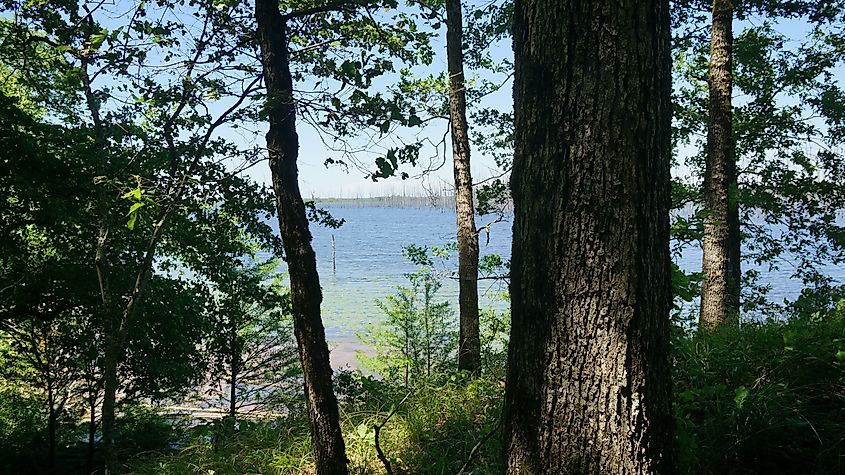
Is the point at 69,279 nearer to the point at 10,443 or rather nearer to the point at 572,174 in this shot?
the point at 10,443

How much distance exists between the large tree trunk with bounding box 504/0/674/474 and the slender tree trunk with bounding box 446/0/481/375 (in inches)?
181

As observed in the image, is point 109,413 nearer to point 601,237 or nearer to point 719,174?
point 601,237

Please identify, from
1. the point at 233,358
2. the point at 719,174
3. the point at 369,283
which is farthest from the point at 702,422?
the point at 369,283

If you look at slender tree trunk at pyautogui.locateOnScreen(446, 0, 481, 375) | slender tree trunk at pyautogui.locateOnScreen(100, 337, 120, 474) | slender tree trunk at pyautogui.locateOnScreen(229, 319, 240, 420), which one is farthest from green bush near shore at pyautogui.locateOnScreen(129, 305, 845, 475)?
slender tree trunk at pyautogui.locateOnScreen(229, 319, 240, 420)

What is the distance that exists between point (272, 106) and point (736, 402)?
11.0ft

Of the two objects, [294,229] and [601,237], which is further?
[294,229]

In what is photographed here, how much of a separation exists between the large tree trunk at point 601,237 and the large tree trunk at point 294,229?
8.01 ft

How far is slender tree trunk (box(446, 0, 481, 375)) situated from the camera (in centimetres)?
636

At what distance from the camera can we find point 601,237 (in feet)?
5.60

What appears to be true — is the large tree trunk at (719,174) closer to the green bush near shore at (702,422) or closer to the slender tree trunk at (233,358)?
the green bush near shore at (702,422)

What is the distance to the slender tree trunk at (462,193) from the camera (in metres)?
6.36

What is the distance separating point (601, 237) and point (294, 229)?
2.72 meters

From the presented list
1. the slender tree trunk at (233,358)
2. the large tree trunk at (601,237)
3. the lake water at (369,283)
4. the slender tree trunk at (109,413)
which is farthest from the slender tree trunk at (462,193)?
the slender tree trunk at (233,358)

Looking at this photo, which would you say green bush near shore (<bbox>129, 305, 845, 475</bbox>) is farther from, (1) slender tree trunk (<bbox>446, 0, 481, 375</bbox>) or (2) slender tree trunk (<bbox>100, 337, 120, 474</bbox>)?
(1) slender tree trunk (<bbox>446, 0, 481, 375</bbox>)
